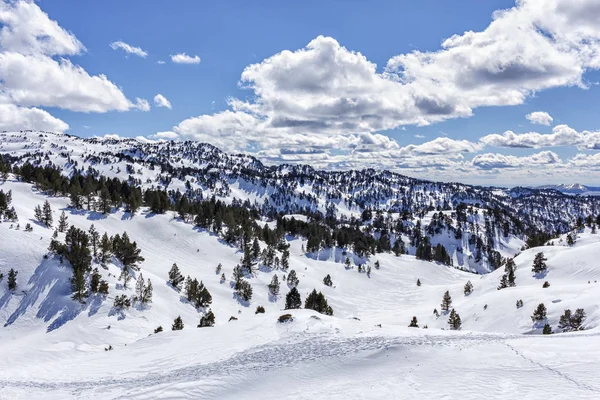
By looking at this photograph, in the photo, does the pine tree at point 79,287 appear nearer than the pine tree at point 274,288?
Yes

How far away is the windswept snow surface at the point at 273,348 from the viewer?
1883 cm

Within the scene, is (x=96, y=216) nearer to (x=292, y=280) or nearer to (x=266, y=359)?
(x=292, y=280)

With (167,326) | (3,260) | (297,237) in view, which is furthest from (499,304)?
(297,237)

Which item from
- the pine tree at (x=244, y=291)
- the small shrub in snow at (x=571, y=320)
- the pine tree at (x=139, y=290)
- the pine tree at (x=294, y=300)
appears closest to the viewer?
the small shrub in snow at (x=571, y=320)

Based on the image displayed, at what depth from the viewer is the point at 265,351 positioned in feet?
88.6

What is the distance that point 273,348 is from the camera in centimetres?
2747

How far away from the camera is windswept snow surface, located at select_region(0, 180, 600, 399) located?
18.8m

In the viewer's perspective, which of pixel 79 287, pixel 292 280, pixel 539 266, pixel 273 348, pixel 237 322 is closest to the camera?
pixel 273 348

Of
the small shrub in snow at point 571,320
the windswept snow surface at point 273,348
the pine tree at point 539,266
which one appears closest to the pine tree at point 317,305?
the windswept snow surface at point 273,348

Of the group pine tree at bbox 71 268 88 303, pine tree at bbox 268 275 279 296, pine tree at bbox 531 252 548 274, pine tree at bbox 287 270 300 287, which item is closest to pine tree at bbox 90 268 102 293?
pine tree at bbox 71 268 88 303

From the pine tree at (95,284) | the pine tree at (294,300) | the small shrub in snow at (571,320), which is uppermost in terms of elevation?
the pine tree at (95,284)

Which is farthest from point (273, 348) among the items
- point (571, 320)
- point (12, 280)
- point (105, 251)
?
point (105, 251)

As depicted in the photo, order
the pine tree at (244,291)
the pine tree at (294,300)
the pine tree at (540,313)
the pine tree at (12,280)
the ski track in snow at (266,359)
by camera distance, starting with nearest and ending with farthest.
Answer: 1. the ski track in snow at (266,359)
2. the pine tree at (540,313)
3. the pine tree at (12,280)
4. the pine tree at (294,300)
5. the pine tree at (244,291)

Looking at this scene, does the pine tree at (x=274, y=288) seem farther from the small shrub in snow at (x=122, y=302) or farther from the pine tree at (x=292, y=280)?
the small shrub in snow at (x=122, y=302)
